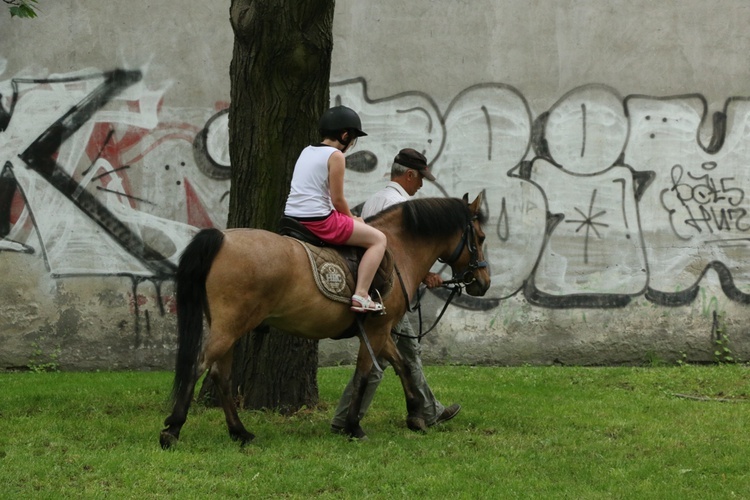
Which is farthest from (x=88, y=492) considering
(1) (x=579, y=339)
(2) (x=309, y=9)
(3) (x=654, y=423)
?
(1) (x=579, y=339)

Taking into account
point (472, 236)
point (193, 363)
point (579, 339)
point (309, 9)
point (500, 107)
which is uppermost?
point (309, 9)

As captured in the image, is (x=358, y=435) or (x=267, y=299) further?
(x=358, y=435)

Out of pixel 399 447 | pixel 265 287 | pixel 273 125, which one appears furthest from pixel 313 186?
pixel 399 447

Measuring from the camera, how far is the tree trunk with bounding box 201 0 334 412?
7.32 meters

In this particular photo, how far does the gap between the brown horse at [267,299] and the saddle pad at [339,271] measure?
6 cm

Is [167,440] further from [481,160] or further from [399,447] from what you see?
[481,160]

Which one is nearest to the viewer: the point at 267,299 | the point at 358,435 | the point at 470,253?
the point at 267,299

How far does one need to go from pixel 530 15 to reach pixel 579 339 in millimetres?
3794

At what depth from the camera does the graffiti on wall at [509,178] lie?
10570 millimetres

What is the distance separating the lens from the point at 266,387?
305 inches

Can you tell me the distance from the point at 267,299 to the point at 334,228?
69cm

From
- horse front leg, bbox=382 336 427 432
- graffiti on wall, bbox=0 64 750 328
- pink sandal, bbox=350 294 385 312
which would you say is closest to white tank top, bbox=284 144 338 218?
pink sandal, bbox=350 294 385 312

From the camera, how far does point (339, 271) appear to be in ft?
21.5

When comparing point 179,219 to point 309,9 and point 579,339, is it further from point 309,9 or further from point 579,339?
point 579,339
